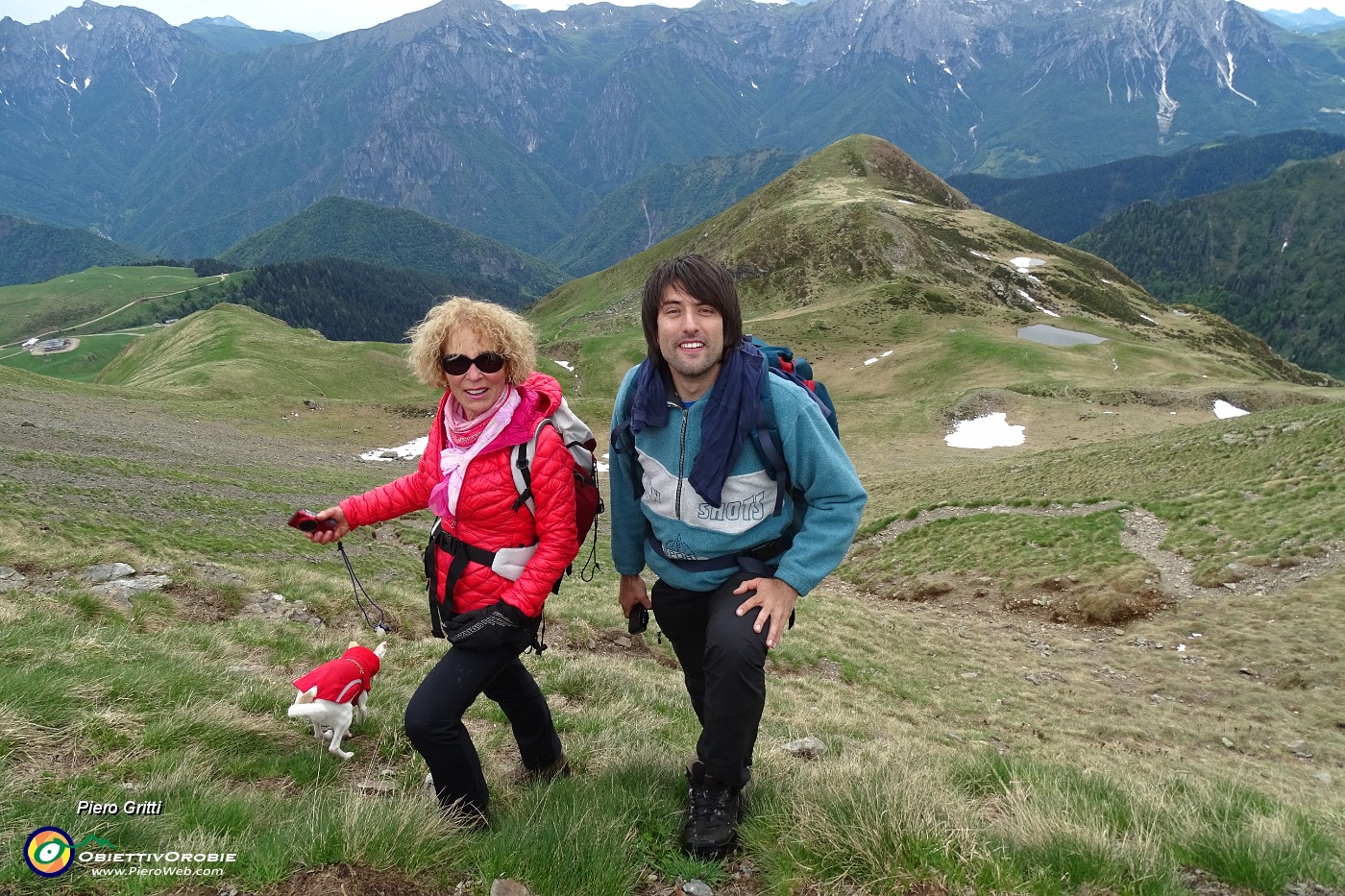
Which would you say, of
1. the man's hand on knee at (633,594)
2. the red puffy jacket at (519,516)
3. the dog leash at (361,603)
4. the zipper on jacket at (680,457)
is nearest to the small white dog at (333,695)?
the dog leash at (361,603)

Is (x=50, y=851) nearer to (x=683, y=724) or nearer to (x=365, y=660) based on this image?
(x=365, y=660)

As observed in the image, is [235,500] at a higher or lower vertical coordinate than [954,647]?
higher

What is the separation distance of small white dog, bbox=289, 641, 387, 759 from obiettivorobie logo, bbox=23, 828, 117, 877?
→ 5.02 feet

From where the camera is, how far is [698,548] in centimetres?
367

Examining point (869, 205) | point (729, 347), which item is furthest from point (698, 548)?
point (869, 205)

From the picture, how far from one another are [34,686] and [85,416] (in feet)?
112

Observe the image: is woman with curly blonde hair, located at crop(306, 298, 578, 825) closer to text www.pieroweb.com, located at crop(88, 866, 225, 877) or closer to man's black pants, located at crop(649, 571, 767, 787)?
man's black pants, located at crop(649, 571, 767, 787)

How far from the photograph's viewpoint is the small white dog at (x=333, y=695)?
4469 millimetres

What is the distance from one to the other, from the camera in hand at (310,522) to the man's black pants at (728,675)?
A: 2.10 metres

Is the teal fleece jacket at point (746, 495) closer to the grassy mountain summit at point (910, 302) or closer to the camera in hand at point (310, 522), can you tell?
the camera in hand at point (310, 522)

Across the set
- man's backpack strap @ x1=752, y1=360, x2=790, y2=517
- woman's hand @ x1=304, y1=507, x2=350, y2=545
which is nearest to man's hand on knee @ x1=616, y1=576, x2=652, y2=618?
man's backpack strap @ x1=752, y1=360, x2=790, y2=517

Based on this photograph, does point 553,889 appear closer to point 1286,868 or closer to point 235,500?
point 1286,868

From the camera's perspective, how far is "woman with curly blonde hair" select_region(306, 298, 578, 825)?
371 cm

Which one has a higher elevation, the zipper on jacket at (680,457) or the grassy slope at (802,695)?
the zipper on jacket at (680,457)
